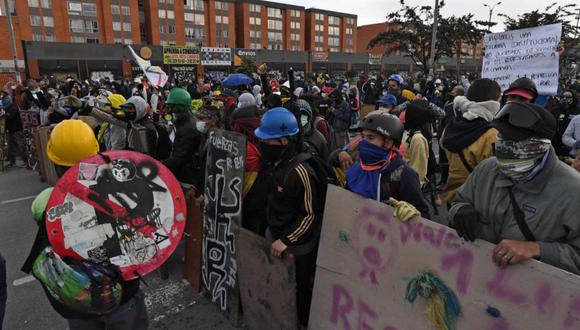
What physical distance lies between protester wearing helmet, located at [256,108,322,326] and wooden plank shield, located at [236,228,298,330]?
113mm

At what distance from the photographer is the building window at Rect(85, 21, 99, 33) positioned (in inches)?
2371

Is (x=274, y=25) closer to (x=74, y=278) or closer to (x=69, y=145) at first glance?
(x=69, y=145)

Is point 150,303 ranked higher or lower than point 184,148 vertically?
lower

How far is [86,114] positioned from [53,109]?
6.80 ft

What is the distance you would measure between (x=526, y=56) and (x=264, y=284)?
14.1ft

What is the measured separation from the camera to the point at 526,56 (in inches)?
182

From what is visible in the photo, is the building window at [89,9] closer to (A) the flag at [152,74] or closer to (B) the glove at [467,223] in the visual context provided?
(A) the flag at [152,74]

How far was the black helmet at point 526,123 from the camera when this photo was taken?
1633mm

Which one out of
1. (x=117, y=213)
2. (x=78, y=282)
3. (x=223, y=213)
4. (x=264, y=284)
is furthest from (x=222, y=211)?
(x=78, y=282)

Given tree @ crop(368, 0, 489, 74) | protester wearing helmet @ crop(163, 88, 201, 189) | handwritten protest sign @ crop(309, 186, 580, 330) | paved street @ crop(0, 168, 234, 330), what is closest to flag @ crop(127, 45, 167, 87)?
Answer: paved street @ crop(0, 168, 234, 330)

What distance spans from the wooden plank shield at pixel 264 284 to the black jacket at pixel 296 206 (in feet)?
0.51

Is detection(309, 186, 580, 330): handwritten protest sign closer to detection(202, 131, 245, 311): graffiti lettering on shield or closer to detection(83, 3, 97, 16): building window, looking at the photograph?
detection(202, 131, 245, 311): graffiti lettering on shield

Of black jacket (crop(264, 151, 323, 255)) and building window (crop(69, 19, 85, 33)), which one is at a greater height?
building window (crop(69, 19, 85, 33))

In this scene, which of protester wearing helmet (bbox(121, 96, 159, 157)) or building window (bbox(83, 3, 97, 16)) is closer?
protester wearing helmet (bbox(121, 96, 159, 157))
